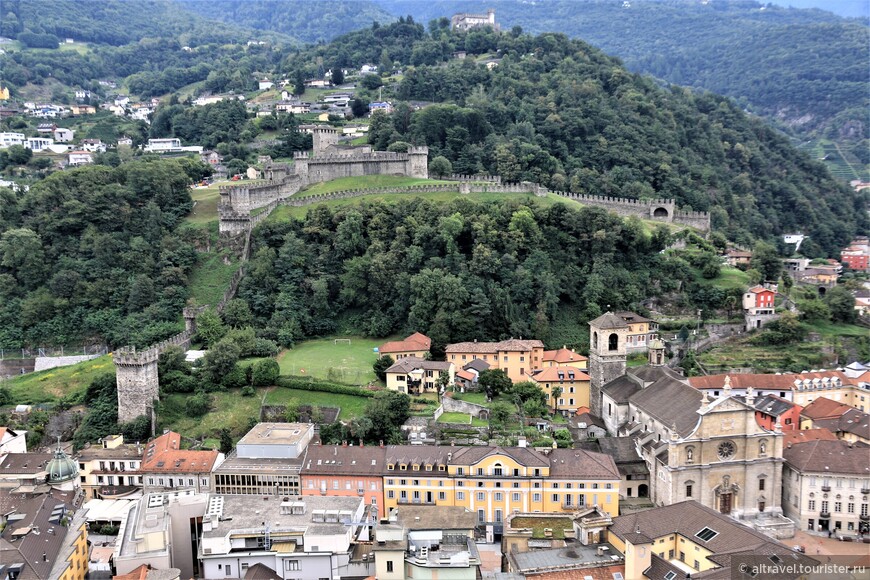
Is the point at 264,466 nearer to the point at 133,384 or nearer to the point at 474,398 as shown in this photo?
the point at 133,384

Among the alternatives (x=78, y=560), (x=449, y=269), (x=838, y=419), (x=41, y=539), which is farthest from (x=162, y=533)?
(x=838, y=419)

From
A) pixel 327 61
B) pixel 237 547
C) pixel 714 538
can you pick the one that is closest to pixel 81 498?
pixel 237 547

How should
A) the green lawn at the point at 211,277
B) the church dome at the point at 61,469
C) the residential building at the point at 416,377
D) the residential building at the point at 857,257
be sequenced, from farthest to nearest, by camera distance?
1. the residential building at the point at 857,257
2. the green lawn at the point at 211,277
3. the residential building at the point at 416,377
4. the church dome at the point at 61,469

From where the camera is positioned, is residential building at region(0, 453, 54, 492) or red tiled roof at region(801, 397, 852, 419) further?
red tiled roof at region(801, 397, 852, 419)

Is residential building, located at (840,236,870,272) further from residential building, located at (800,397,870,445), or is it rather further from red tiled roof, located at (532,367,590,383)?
red tiled roof, located at (532,367,590,383)

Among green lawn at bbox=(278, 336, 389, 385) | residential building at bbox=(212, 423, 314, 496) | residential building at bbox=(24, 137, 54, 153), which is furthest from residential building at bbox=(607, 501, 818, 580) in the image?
residential building at bbox=(24, 137, 54, 153)

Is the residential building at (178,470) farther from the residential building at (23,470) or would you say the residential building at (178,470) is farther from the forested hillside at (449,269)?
the forested hillside at (449,269)

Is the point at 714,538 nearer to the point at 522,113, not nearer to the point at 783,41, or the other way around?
the point at 522,113

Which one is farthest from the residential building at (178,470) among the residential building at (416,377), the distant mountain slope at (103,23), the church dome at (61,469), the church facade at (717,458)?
the distant mountain slope at (103,23)
